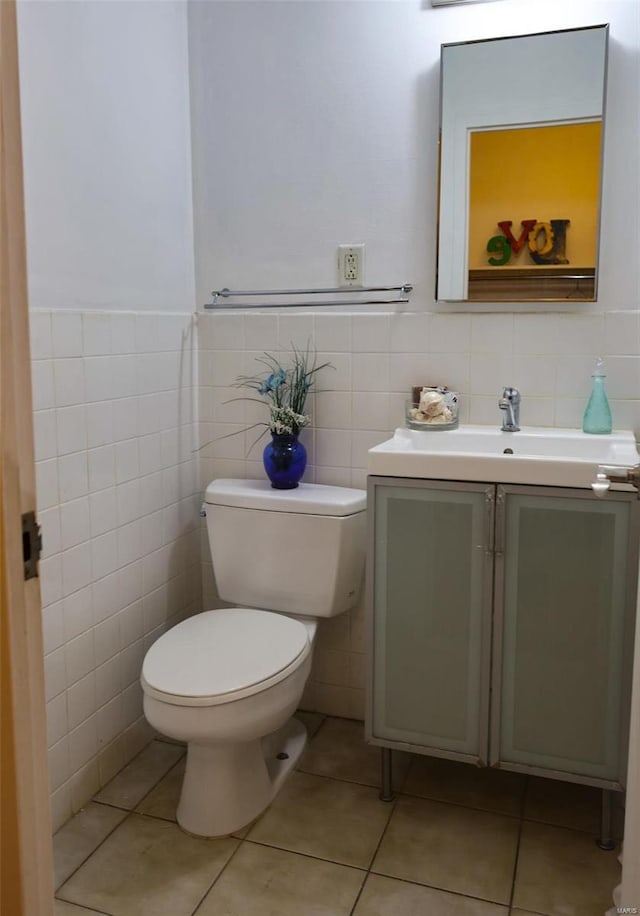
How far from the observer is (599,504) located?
180cm

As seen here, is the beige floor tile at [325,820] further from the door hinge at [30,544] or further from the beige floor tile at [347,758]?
the door hinge at [30,544]

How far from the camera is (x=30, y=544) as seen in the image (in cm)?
102

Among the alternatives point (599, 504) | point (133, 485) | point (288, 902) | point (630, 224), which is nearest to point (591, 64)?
point (630, 224)

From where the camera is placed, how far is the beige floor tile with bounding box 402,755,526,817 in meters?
2.11

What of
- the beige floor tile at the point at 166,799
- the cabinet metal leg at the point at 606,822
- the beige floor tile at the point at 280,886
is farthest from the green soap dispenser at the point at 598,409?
the beige floor tile at the point at 166,799

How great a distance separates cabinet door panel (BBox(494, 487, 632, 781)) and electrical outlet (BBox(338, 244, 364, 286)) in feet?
2.76

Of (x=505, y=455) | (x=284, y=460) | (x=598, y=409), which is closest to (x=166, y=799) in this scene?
(x=284, y=460)

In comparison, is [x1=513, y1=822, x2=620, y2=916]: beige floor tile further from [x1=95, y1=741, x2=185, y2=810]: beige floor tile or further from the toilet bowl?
[x1=95, y1=741, x2=185, y2=810]: beige floor tile

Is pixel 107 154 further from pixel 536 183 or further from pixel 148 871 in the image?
pixel 148 871

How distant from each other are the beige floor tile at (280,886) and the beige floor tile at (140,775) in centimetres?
38

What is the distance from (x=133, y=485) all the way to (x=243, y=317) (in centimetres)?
63

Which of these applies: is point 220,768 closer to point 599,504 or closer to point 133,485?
point 133,485

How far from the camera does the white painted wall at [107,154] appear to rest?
5.98ft

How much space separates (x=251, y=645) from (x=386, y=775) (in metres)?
0.51
